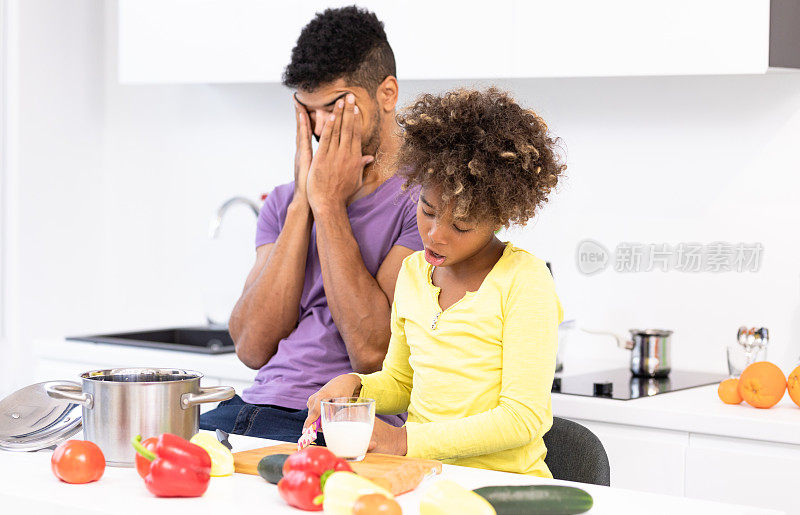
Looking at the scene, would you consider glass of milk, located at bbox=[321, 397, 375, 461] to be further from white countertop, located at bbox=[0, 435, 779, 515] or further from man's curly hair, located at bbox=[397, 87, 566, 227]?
man's curly hair, located at bbox=[397, 87, 566, 227]

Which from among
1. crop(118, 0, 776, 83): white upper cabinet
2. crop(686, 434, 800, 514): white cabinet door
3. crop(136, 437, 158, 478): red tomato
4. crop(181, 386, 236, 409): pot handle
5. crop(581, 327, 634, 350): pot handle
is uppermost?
crop(118, 0, 776, 83): white upper cabinet

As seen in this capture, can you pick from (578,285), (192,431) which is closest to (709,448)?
(578,285)

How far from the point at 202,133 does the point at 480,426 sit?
2302 millimetres

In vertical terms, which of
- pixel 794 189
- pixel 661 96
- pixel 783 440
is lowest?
pixel 783 440

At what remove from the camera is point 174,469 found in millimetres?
1063

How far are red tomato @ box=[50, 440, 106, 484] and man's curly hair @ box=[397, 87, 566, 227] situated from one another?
60cm

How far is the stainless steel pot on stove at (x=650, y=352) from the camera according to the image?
2.44 m

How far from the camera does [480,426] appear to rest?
4.48 ft

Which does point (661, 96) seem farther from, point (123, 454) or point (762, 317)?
point (123, 454)

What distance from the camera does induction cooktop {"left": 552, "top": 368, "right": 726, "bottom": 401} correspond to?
7.22 feet

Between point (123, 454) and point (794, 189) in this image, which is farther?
point (794, 189)

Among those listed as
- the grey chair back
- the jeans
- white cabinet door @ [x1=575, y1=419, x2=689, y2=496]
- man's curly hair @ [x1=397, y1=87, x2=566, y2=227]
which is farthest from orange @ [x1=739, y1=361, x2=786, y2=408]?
the jeans

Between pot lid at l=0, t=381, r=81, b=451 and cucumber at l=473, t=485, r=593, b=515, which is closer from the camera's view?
cucumber at l=473, t=485, r=593, b=515

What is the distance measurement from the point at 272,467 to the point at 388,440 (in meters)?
0.23
